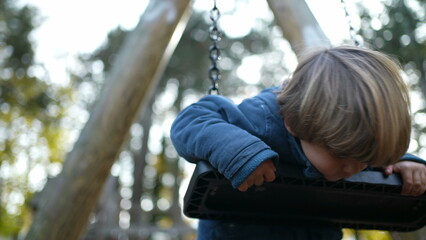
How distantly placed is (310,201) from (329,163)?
241 mm

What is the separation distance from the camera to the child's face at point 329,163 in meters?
1.12

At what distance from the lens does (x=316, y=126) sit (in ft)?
3.55

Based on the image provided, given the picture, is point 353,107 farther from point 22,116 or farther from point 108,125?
point 22,116

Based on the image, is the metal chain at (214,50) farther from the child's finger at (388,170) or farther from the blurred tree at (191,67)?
the blurred tree at (191,67)

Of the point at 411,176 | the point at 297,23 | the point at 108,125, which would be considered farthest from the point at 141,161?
the point at 411,176

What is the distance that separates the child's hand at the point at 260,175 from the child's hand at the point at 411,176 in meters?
0.40

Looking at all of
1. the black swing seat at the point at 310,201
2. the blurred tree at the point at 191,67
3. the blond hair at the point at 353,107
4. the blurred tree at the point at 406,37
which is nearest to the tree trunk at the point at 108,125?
the black swing seat at the point at 310,201

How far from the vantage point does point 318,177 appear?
3.81 feet

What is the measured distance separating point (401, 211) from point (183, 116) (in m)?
0.74

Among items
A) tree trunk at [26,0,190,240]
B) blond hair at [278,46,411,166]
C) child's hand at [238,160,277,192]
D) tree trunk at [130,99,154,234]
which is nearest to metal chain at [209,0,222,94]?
blond hair at [278,46,411,166]

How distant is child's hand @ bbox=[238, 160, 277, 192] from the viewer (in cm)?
100

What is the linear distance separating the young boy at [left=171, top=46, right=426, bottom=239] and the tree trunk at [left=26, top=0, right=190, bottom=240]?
1.27 meters

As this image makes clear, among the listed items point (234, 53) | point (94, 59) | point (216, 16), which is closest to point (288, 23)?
point (216, 16)

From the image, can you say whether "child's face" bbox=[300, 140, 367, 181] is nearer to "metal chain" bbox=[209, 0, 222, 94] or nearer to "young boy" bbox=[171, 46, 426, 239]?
"young boy" bbox=[171, 46, 426, 239]
